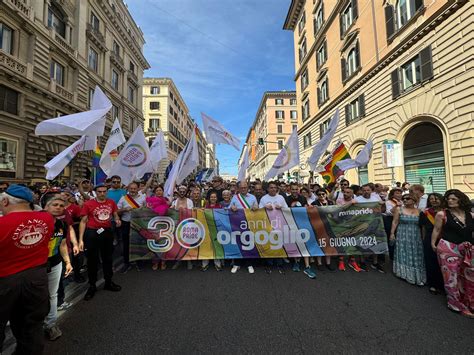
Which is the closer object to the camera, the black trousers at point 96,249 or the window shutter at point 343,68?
the black trousers at point 96,249

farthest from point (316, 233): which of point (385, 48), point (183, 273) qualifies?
point (385, 48)

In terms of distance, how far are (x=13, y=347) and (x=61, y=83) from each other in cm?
2142

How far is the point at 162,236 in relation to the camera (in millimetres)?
5148

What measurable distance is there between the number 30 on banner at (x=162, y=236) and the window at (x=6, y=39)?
16.3 meters

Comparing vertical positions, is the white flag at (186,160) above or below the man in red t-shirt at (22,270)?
above

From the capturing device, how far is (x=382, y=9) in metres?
15.5

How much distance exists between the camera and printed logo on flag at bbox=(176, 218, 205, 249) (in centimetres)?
514

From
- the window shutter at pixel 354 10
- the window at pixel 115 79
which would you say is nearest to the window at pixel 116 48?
the window at pixel 115 79

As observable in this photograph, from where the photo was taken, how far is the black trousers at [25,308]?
1986 millimetres

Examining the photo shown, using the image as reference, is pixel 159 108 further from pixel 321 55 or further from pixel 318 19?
pixel 321 55

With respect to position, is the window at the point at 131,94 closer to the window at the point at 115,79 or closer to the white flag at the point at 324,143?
the window at the point at 115,79

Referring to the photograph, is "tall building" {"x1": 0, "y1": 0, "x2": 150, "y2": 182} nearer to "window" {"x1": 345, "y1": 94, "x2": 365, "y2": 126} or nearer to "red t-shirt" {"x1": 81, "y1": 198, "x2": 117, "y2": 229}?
"red t-shirt" {"x1": 81, "y1": 198, "x2": 117, "y2": 229}

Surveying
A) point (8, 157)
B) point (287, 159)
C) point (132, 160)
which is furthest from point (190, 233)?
point (8, 157)

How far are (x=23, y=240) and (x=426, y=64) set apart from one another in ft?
54.9
